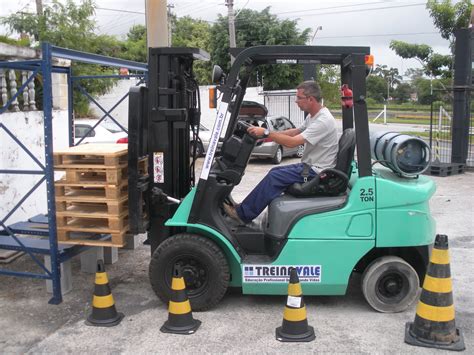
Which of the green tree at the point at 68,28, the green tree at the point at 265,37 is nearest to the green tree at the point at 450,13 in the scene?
the green tree at the point at 265,37

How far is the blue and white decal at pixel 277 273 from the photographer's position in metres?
4.61

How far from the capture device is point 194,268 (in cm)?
470

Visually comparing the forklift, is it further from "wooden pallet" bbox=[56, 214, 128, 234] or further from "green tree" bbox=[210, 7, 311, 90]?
"green tree" bbox=[210, 7, 311, 90]

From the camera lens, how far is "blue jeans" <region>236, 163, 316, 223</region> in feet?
15.8

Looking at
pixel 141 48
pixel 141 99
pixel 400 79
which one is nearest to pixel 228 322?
pixel 141 99

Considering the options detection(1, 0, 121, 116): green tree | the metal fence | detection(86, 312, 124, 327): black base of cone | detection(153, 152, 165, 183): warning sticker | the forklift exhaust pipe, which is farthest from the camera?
detection(1, 0, 121, 116): green tree

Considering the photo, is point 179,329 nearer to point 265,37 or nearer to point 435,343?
point 435,343

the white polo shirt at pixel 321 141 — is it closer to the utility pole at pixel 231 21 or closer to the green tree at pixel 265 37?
the utility pole at pixel 231 21

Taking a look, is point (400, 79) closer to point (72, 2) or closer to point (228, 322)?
point (72, 2)

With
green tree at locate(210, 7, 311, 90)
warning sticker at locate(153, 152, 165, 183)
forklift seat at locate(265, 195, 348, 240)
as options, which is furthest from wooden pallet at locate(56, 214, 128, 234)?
green tree at locate(210, 7, 311, 90)

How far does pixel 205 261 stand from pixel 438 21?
1815 centimetres

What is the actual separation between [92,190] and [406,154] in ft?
10.0

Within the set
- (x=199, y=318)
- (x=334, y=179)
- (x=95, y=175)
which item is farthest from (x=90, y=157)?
(x=334, y=179)

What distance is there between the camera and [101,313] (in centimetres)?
453
